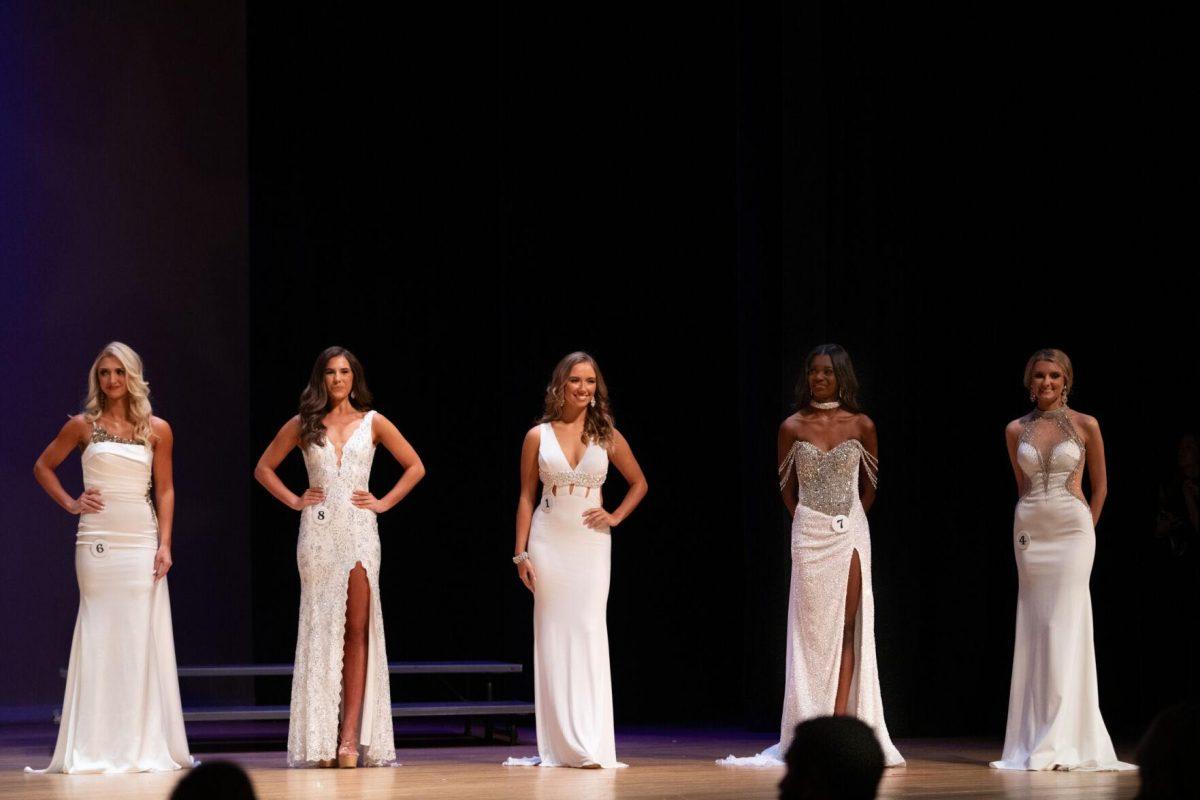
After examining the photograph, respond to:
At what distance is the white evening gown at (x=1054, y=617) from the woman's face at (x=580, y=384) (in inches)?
72.8

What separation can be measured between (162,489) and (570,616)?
1808 millimetres

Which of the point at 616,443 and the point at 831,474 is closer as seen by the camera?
the point at 831,474

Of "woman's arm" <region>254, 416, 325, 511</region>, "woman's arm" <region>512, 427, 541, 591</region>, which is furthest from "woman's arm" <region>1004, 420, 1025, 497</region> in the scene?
"woman's arm" <region>254, 416, 325, 511</region>

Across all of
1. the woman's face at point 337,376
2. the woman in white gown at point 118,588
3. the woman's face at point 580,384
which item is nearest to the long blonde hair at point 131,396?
the woman in white gown at point 118,588

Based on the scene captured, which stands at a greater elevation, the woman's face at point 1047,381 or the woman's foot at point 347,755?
→ the woman's face at point 1047,381

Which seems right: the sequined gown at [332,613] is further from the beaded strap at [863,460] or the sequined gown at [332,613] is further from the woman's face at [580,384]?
the beaded strap at [863,460]

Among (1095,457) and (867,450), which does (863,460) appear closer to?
(867,450)

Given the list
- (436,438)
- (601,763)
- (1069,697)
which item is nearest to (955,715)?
(1069,697)

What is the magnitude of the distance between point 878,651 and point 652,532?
142 centimetres

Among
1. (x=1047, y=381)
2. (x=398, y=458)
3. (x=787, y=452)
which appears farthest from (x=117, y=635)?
(x=1047, y=381)

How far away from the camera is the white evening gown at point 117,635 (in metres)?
6.56

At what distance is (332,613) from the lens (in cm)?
674

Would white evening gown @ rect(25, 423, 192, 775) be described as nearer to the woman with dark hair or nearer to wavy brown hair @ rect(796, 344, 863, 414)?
the woman with dark hair

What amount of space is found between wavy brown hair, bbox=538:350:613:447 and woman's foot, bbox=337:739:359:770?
159 centimetres
